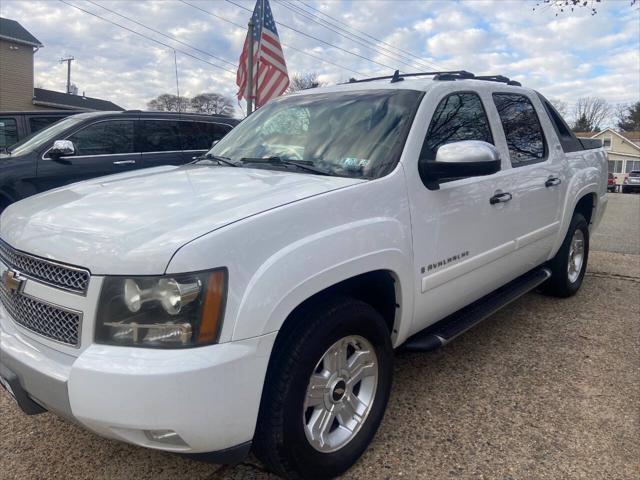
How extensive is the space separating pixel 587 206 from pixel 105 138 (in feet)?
19.0

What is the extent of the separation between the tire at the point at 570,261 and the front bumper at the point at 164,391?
3662 millimetres

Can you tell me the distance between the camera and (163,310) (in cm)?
179

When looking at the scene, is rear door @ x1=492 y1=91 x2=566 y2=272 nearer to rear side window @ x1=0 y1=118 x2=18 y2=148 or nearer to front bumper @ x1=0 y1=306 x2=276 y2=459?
front bumper @ x1=0 y1=306 x2=276 y2=459

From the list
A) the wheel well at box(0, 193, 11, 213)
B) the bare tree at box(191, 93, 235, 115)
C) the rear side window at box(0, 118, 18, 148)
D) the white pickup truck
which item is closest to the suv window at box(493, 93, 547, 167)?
the white pickup truck

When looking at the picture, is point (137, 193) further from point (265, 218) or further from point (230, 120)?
point (230, 120)

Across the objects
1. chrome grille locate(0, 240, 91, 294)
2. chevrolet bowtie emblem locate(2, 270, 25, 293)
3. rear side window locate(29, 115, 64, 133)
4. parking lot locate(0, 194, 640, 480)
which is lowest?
parking lot locate(0, 194, 640, 480)

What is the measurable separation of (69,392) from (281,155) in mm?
1694

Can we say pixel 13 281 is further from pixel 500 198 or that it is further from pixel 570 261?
pixel 570 261

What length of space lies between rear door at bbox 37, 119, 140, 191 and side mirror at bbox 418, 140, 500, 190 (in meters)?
5.14

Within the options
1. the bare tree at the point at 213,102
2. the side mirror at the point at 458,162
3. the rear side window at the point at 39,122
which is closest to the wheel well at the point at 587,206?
the side mirror at the point at 458,162

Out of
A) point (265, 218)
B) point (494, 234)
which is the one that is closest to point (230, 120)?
point (494, 234)

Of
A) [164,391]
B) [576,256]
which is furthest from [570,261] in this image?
[164,391]

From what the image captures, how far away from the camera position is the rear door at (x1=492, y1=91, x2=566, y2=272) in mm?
3578

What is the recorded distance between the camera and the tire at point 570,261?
4660 mm
